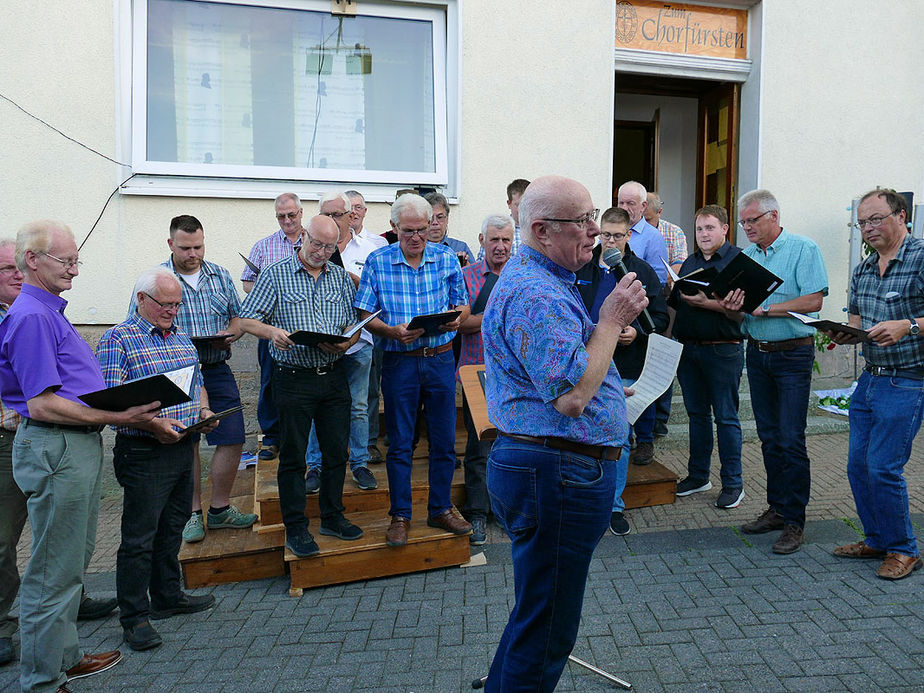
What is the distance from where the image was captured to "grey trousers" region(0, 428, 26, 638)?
11.6ft

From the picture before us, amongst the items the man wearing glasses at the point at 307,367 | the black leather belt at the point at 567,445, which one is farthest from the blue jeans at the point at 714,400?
the black leather belt at the point at 567,445

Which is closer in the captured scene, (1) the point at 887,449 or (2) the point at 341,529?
(1) the point at 887,449

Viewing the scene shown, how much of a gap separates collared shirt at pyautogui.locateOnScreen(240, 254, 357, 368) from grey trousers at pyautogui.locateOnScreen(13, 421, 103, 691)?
141 centimetres

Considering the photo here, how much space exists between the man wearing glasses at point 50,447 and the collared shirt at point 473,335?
2.49 m

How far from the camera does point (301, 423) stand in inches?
165

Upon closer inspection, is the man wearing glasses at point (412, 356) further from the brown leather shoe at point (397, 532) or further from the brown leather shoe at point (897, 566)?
the brown leather shoe at point (897, 566)

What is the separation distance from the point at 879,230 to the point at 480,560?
3.27 metres

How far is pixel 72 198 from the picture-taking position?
250 inches

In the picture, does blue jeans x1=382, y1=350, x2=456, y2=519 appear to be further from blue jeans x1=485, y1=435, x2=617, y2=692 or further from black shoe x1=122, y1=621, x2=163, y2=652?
blue jeans x1=485, y1=435, x2=617, y2=692

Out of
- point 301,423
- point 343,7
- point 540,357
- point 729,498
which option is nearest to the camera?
point 540,357

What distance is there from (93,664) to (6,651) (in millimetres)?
511

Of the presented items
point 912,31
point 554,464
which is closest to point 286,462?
point 554,464

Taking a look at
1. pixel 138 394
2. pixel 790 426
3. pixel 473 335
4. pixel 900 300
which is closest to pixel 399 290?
pixel 473 335

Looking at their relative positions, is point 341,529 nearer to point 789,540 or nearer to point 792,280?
point 789,540
